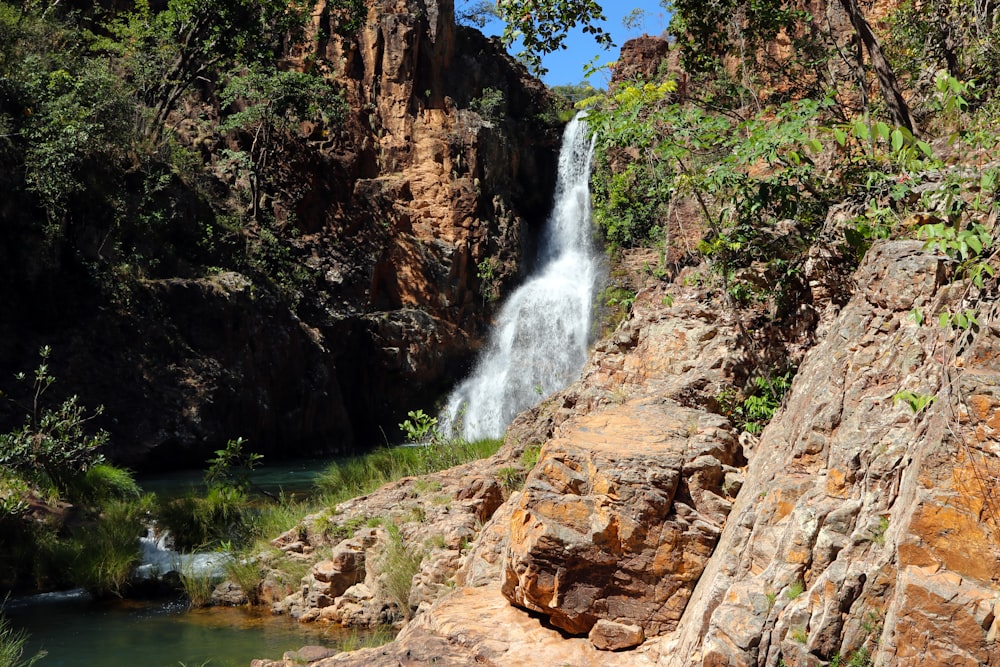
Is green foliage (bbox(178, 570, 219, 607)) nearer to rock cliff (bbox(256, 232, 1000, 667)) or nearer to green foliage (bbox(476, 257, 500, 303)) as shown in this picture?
rock cliff (bbox(256, 232, 1000, 667))

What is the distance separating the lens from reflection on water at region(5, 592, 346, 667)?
7.32 meters

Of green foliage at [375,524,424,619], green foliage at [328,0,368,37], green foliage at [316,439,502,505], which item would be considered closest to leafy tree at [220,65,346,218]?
green foliage at [328,0,368,37]

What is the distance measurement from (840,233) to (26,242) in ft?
55.9

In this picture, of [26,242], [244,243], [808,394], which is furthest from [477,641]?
[244,243]

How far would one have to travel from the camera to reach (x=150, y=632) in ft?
26.6

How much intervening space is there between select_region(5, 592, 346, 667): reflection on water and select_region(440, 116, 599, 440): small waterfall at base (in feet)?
48.6

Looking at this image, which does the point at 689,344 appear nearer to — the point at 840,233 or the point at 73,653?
the point at 840,233

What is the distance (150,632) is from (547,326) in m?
19.7

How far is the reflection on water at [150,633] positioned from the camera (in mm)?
7316

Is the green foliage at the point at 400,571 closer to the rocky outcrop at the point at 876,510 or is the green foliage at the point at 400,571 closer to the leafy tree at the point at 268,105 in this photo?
the rocky outcrop at the point at 876,510

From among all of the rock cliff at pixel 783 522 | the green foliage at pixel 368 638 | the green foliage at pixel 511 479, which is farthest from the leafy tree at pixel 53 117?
the rock cliff at pixel 783 522

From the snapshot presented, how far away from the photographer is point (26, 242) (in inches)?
705

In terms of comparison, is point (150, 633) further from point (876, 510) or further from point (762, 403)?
point (876, 510)

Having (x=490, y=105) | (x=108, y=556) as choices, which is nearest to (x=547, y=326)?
(x=490, y=105)
